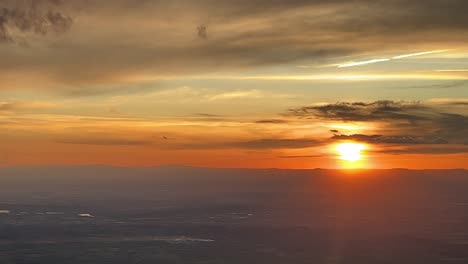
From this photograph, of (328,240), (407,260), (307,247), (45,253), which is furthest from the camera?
(328,240)

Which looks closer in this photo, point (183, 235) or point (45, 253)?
point (45, 253)

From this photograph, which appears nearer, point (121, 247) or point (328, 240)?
point (121, 247)

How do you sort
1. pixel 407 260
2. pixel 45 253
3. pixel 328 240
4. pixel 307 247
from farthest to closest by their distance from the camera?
pixel 328 240
pixel 307 247
pixel 45 253
pixel 407 260

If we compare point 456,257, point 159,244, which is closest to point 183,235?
point 159,244

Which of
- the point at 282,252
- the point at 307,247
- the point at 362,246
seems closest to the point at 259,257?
the point at 282,252

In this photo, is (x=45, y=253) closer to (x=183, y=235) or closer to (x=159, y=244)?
(x=159, y=244)

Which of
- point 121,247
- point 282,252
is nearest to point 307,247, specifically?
point 282,252

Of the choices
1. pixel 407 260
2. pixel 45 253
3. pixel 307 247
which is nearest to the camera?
pixel 407 260

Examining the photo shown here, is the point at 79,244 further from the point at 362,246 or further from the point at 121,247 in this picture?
the point at 362,246

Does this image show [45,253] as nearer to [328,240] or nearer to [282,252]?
[282,252]
